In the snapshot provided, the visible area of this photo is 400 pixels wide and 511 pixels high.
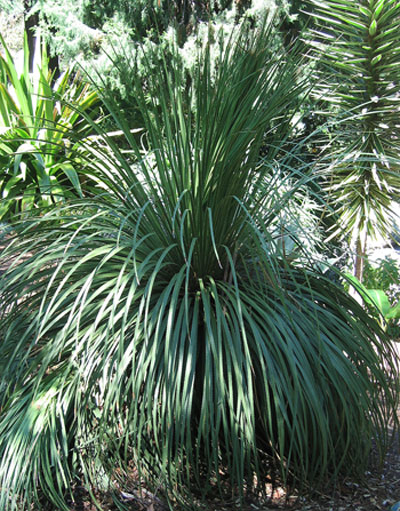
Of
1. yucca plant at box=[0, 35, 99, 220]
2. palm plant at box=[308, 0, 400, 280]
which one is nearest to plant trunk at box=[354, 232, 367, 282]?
palm plant at box=[308, 0, 400, 280]

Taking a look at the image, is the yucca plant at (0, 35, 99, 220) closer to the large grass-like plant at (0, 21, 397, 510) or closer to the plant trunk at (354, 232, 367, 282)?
the large grass-like plant at (0, 21, 397, 510)

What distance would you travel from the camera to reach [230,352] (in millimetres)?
2041

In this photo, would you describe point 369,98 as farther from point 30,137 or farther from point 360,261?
point 30,137

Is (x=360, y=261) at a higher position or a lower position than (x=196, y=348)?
lower

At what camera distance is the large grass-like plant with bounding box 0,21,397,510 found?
195 cm

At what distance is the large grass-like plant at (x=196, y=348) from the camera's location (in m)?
1.95

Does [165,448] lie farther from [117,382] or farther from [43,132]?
[43,132]

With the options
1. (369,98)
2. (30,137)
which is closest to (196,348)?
(30,137)

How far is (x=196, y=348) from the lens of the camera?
6.81ft

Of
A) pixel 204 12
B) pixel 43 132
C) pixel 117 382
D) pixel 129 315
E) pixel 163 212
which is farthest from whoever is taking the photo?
pixel 204 12

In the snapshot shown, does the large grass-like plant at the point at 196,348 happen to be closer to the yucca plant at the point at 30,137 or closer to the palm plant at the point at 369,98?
the yucca plant at the point at 30,137

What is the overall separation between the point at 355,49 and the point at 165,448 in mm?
4770

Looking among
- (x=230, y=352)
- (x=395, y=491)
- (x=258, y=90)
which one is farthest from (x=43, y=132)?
(x=395, y=491)

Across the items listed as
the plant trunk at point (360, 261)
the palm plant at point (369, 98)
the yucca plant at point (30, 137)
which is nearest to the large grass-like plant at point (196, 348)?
the yucca plant at point (30, 137)
